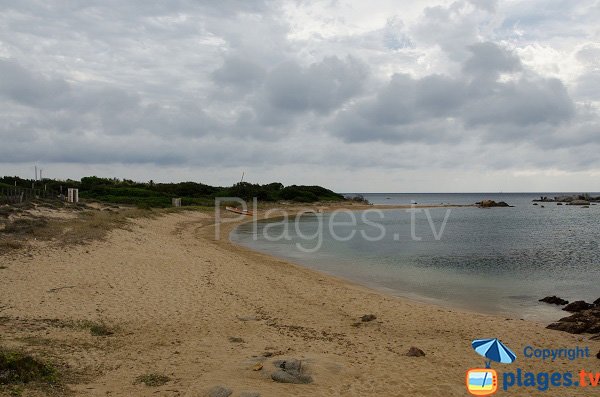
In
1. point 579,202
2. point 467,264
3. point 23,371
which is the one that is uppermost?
point 579,202

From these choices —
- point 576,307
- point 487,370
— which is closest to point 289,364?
point 487,370

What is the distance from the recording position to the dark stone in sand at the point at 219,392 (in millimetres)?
6828

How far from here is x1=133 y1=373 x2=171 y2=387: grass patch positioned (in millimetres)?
7353

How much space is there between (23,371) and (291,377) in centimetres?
440

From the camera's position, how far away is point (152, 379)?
24.7 ft

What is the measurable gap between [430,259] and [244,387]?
2255cm

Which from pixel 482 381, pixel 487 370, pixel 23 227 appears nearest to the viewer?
pixel 482 381

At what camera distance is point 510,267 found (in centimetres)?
2467

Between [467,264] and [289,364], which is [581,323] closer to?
[289,364]

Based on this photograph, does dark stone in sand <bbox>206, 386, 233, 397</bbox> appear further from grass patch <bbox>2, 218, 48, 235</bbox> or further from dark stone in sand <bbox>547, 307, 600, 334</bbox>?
grass patch <bbox>2, 218, 48, 235</bbox>

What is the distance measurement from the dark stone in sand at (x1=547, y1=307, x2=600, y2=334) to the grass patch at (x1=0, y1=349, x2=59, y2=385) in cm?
1286

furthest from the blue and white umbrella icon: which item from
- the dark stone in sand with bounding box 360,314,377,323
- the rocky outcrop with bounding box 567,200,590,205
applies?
the rocky outcrop with bounding box 567,200,590,205

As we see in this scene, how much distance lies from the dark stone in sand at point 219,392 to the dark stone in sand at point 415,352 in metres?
4.61

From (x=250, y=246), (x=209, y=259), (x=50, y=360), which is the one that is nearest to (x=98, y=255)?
(x=209, y=259)
